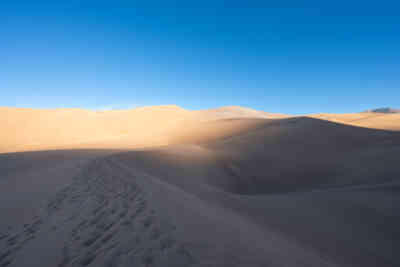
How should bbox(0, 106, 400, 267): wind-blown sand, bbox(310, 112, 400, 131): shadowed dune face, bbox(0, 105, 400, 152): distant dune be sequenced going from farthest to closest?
bbox(0, 105, 400, 152): distant dune < bbox(310, 112, 400, 131): shadowed dune face < bbox(0, 106, 400, 267): wind-blown sand

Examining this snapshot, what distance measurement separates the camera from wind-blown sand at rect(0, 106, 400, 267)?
243cm

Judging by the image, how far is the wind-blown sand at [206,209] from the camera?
2.43 metres

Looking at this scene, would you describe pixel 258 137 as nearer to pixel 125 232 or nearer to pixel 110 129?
pixel 125 232

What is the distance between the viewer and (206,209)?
3.60 m

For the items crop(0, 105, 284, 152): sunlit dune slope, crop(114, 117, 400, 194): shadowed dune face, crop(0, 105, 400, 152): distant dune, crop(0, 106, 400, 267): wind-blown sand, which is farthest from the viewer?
crop(0, 105, 284, 152): sunlit dune slope

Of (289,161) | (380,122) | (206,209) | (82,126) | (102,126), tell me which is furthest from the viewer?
(102,126)

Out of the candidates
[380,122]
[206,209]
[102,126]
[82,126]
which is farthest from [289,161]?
[82,126]

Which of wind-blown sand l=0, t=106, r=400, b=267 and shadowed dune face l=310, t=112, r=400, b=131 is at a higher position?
shadowed dune face l=310, t=112, r=400, b=131

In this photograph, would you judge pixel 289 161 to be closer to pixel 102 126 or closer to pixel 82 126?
pixel 102 126

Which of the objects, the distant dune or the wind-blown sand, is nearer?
the wind-blown sand

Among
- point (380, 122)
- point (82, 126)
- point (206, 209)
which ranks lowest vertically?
point (206, 209)

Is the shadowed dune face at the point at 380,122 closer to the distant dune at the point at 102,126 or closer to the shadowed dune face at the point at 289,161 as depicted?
the distant dune at the point at 102,126

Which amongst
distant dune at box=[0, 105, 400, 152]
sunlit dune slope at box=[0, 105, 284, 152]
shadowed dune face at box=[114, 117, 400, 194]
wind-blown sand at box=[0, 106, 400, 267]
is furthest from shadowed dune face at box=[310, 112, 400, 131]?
sunlit dune slope at box=[0, 105, 284, 152]

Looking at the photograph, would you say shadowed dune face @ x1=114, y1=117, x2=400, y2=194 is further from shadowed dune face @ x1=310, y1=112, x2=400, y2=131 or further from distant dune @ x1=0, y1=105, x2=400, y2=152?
shadowed dune face @ x1=310, y1=112, x2=400, y2=131
